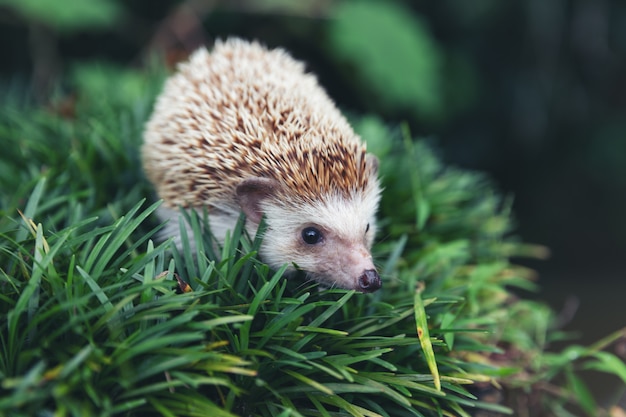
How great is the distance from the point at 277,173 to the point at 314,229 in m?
0.26

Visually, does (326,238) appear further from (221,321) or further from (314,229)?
(221,321)

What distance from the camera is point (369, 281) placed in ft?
7.47

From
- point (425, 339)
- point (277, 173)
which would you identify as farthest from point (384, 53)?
point (425, 339)

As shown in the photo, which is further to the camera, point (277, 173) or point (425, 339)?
point (277, 173)

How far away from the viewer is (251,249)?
2.39 meters

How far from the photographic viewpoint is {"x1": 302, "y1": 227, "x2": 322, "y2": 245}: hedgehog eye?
2.48 m

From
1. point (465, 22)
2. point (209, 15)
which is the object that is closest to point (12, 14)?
point (209, 15)

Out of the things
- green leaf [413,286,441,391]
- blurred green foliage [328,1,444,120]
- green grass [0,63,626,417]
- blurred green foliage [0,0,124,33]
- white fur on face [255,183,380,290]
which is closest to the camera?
green grass [0,63,626,417]

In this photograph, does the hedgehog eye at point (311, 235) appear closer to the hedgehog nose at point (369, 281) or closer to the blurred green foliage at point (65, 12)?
the hedgehog nose at point (369, 281)

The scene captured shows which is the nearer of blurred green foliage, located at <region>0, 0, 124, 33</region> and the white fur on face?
the white fur on face

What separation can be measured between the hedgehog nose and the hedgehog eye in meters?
0.27

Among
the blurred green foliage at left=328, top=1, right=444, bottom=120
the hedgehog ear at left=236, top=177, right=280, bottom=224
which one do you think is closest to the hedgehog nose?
the hedgehog ear at left=236, top=177, right=280, bottom=224

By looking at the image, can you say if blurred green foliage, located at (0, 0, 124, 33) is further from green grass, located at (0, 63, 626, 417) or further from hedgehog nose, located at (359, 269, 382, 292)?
hedgehog nose, located at (359, 269, 382, 292)

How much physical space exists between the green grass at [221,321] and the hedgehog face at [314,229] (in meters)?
0.09
